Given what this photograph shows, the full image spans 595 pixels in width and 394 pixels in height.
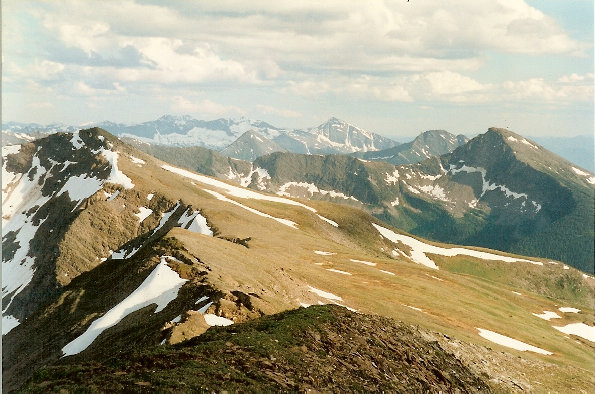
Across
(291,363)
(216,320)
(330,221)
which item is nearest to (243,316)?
(216,320)

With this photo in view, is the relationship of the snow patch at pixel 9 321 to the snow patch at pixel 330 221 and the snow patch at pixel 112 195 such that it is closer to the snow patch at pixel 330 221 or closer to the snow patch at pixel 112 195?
the snow patch at pixel 112 195

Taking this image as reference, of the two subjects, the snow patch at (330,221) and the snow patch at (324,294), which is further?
the snow patch at (330,221)

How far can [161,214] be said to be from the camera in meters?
145

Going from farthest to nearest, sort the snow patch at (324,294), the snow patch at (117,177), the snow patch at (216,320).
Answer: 1. the snow patch at (117,177)
2. the snow patch at (324,294)
3. the snow patch at (216,320)

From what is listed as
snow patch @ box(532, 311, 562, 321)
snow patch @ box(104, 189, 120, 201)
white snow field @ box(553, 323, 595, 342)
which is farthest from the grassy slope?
snow patch @ box(104, 189, 120, 201)

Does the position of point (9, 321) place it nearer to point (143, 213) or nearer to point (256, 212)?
point (143, 213)

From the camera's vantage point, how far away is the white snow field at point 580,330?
9746 cm

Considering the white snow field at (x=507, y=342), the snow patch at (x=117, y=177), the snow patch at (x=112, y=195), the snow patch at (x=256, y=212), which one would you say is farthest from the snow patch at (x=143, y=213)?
the white snow field at (x=507, y=342)

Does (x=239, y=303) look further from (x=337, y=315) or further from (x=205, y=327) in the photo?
(x=337, y=315)

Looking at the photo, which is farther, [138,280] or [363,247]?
[363,247]

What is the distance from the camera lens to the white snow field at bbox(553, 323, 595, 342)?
97.5 metres

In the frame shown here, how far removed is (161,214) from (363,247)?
84690 millimetres

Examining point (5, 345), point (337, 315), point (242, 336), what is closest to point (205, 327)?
point (242, 336)

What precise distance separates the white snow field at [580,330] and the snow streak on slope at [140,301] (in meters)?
89.8
